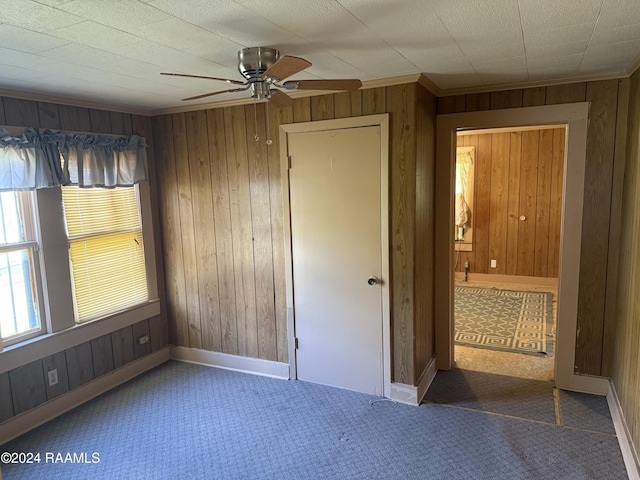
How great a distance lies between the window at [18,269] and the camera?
2898 mm

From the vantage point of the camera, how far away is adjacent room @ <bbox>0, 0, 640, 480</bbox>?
216cm

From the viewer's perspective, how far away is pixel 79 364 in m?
3.35

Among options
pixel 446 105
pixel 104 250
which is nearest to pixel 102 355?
pixel 104 250

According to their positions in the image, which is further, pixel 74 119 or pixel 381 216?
pixel 74 119

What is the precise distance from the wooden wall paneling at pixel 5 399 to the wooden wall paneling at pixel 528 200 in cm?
630

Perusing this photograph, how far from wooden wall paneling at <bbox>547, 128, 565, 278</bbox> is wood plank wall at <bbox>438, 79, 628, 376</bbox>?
3314 mm

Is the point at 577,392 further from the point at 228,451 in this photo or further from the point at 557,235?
the point at 557,235

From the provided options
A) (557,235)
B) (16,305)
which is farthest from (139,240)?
(557,235)

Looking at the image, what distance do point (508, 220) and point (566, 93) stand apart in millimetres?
3764

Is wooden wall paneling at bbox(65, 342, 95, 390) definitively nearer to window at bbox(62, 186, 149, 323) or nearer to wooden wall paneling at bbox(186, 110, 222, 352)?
window at bbox(62, 186, 149, 323)

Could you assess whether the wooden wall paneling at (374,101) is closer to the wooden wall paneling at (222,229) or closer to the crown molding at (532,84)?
the crown molding at (532,84)

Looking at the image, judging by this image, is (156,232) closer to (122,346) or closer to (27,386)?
(122,346)

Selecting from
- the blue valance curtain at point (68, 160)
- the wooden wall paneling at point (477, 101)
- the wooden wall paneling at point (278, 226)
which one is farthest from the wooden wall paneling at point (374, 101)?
the blue valance curtain at point (68, 160)

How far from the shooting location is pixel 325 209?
3287 millimetres
